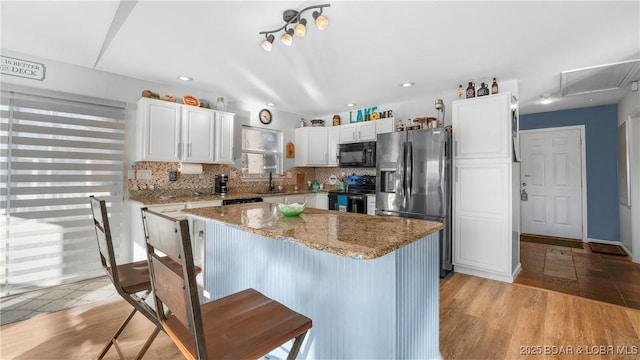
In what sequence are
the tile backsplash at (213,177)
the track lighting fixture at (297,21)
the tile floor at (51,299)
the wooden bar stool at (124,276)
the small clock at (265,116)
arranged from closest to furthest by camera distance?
the wooden bar stool at (124,276), the track lighting fixture at (297,21), the tile floor at (51,299), the tile backsplash at (213,177), the small clock at (265,116)

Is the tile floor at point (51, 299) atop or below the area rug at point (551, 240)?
below

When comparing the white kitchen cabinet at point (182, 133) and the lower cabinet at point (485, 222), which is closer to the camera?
the lower cabinet at point (485, 222)

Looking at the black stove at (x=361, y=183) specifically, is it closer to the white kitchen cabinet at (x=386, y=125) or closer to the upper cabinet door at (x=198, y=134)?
the white kitchen cabinet at (x=386, y=125)

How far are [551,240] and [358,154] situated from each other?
12.3 ft

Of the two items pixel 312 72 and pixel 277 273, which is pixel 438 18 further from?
pixel 277 273

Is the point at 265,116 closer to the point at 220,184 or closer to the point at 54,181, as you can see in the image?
the point at 220,184

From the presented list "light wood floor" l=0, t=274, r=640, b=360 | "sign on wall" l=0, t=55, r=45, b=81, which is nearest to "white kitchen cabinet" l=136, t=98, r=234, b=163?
"sign on wall" l=0, t=55, r=45, b=81

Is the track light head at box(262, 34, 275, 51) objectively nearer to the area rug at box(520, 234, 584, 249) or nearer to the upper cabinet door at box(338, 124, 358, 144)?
the upper cabinet door at box(338, 124, 358, 144)

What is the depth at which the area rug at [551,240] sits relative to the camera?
460 centimetres

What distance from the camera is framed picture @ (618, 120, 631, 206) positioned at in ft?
12.6

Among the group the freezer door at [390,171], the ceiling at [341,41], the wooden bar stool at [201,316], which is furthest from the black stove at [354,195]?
the wooden bar stool at [201,316]

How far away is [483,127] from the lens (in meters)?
3.20

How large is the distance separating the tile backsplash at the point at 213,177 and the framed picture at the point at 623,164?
11.4 feet

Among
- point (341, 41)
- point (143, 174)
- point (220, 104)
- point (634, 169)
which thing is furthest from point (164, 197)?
point (634, 169)
